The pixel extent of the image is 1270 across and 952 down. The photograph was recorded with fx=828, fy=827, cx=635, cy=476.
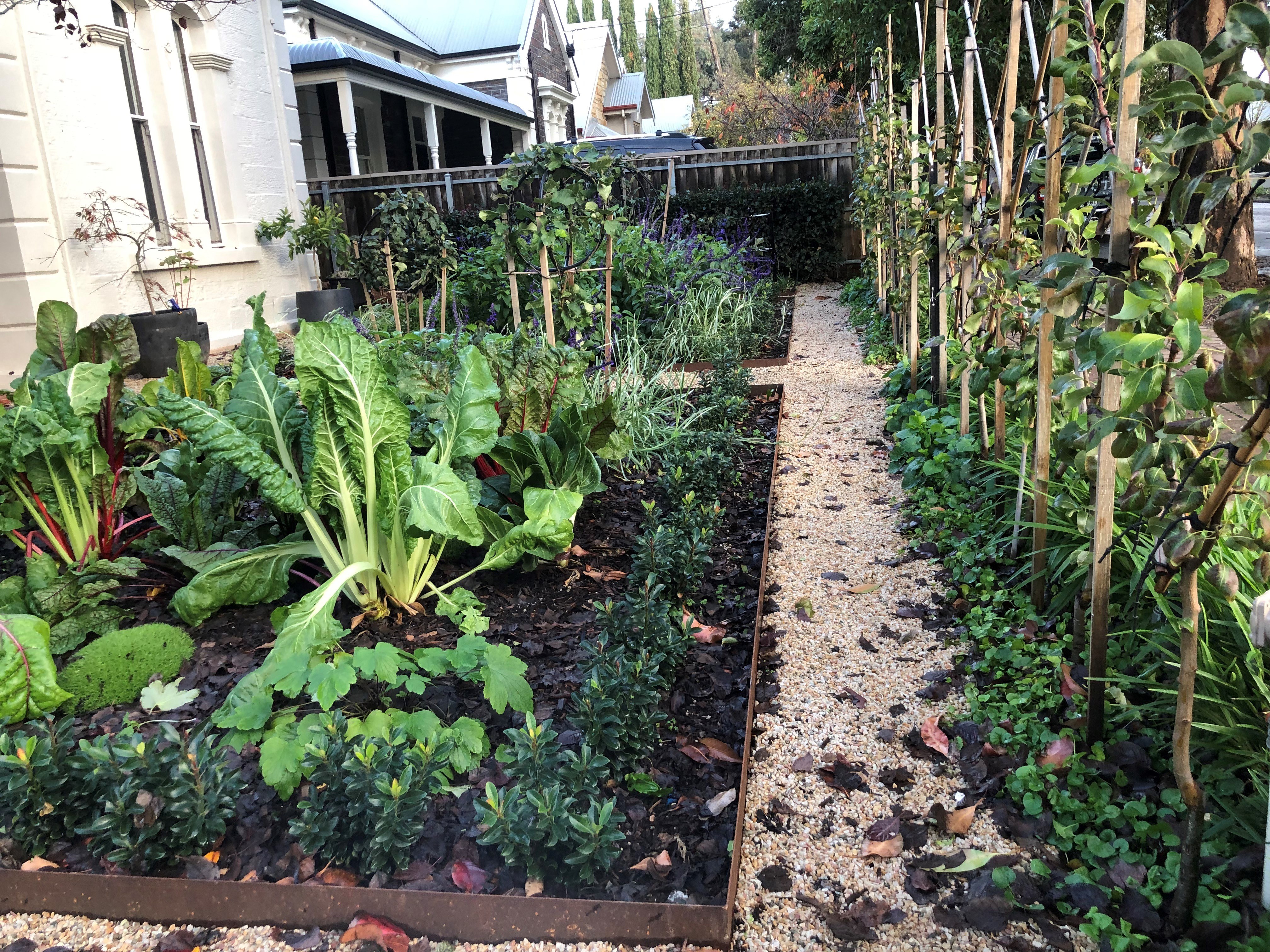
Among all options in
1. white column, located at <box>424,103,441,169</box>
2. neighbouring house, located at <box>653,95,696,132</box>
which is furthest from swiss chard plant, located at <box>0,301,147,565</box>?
neighbouring house, located at <box>653,95,696,132</box>

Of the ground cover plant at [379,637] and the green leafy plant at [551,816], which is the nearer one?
the green leafy plant at [551,816]

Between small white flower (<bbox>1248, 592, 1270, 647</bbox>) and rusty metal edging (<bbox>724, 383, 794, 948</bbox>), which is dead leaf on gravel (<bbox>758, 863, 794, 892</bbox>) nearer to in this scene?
rusty metal edging (<bbox>724, 383, 794, 948</bbox>)

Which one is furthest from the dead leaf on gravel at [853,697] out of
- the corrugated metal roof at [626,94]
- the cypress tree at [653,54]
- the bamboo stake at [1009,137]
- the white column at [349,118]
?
the cypress tree at [653,54]

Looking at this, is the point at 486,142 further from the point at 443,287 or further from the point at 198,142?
the point at 443,287

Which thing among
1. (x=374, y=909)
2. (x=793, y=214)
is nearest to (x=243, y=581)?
(x=374, y=909)

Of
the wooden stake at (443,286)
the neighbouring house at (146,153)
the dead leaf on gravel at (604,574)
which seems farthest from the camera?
the neighbouring house at (146,153)

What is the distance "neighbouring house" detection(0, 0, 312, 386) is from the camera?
586 cm

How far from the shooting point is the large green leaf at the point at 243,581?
7.90 feet

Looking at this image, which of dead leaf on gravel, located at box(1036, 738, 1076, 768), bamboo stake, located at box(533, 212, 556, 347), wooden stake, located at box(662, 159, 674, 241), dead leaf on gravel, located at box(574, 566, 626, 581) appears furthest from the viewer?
wooden stake, located at box(662, 159, 674, 241)

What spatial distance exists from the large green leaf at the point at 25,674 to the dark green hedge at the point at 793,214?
A: 9.68 m

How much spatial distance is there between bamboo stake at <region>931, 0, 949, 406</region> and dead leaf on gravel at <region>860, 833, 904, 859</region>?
265cm

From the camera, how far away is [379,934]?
155 cm

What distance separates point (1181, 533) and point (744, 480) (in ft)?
8.65

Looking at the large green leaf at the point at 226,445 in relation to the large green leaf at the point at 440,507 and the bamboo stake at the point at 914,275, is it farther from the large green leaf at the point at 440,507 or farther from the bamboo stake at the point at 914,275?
the bamboo stake at the point at 914,275
